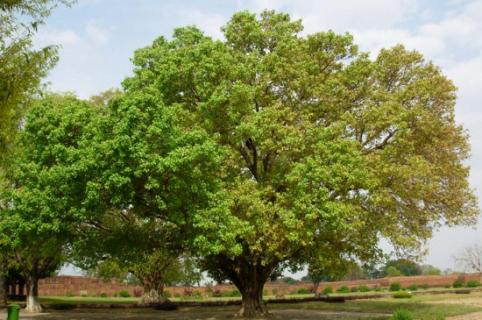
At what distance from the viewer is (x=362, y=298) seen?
54500mm

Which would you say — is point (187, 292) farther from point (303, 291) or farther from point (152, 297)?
point (152, 297)

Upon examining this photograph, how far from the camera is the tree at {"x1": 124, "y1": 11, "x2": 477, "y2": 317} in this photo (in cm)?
2473

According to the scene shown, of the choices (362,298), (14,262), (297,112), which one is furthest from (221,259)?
(362,298)

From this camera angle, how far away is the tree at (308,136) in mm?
24734

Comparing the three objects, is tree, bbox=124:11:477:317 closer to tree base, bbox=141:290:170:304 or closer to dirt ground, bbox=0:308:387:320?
dirt ground, bbox=0:308:387:320

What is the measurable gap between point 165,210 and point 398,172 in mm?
11142

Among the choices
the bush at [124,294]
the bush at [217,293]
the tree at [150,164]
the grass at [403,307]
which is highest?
the tree at [150,164]

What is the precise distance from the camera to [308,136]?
2628cm

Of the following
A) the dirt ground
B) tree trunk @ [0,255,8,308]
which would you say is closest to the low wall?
tree trunk @ [0,255,8,308]

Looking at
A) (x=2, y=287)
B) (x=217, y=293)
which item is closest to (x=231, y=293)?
(x=217, y=293)

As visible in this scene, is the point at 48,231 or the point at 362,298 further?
the point at 362,298

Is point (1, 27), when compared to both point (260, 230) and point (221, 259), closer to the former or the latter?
point (260, 230)

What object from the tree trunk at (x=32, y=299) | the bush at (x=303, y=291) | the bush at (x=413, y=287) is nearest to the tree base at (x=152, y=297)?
the tree trunk at (x=32, y=299)

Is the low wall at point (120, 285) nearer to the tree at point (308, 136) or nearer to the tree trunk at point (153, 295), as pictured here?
the tree trunk at point (153, 295)
